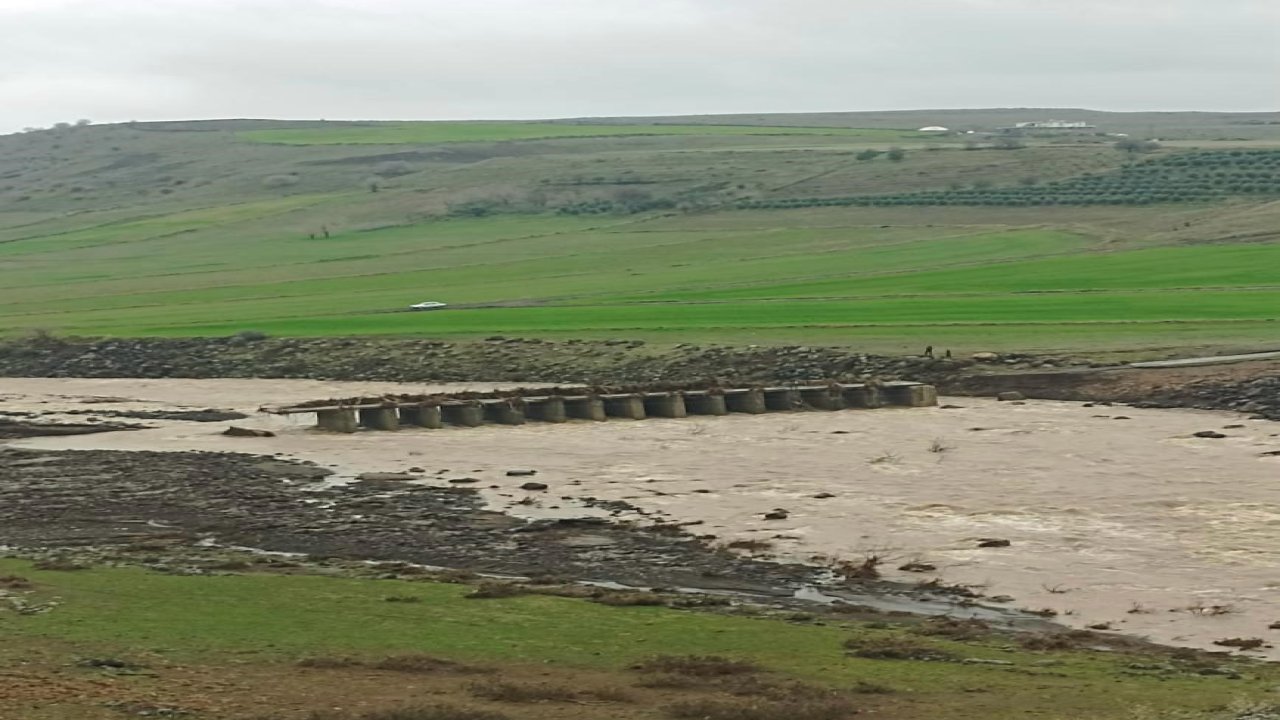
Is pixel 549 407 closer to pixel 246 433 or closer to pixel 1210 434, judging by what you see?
pixel 246 433

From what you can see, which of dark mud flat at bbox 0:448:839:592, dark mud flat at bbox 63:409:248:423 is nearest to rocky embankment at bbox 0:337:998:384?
dark mud flat at bbox 63:409:248:423

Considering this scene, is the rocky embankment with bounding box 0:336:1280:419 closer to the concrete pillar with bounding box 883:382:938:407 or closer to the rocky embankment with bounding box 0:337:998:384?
the rocky embankment with bounding box 0:337:998:384

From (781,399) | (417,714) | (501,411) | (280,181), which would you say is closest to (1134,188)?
(781,399)

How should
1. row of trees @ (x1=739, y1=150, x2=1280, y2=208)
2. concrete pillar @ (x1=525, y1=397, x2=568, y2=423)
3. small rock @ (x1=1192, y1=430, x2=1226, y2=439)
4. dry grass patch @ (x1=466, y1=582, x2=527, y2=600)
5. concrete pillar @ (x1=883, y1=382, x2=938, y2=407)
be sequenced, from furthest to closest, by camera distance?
row of trees @ (x1=739, y1=150, x2=1280, y2=208)
concrete pillar @ (x1=883, y1=382, x2=938, y2=407)
concrete pillar @ (x1=525, y1=397, x2=568, y2=423)
small rock @ (x1=1192, y1=430, x2=1226, y2=439)
dry grass patch @ (x1=466, y1=582, x2=527, y2=600)

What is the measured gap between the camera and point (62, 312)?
243 ft

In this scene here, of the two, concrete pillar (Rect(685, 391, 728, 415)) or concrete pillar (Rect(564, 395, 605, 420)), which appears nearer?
concrete pillar (Rect(564, 395, 605, 420))

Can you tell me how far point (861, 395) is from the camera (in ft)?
149

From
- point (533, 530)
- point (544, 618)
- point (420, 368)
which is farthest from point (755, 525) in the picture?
point (420, 368)

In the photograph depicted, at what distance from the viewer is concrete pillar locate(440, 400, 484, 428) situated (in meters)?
43.1

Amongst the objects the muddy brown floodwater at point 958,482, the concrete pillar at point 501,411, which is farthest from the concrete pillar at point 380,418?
the concrete pillar at point 501,411

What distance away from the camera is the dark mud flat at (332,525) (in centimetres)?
2455

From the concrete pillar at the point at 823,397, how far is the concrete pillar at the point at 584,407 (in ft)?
15.3

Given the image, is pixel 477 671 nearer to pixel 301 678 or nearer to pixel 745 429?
pixel 301 678

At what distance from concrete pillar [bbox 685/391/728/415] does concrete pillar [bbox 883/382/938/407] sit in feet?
12.0
